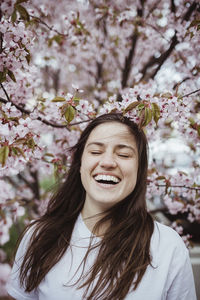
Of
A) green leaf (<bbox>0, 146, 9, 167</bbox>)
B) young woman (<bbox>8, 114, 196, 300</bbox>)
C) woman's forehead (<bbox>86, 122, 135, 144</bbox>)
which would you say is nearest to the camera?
green leaf (<bbox>0, 146, 9, 167</bbox>)

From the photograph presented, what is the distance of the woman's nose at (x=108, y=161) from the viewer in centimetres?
126

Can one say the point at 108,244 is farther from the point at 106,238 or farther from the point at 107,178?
the point at 107,178

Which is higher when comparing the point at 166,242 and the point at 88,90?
the point at 88,90

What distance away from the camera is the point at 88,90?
463cm

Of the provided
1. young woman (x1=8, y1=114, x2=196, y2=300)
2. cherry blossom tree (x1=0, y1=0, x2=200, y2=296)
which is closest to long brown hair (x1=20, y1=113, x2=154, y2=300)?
young woman (x1=8, y1=114, x2=196, y2=300)

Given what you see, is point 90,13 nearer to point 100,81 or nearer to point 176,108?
point 100,81

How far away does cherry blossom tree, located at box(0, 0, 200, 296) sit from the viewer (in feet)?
4.01

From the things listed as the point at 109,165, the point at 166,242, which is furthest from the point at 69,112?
the point at 166,242

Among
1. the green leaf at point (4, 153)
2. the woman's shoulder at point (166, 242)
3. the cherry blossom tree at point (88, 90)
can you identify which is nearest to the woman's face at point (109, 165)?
the cherry blossom tree at point (88, 90)

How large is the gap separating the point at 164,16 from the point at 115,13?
634 mm

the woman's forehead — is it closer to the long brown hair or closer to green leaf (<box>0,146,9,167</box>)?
the long brown hair

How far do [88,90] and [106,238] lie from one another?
370 cm

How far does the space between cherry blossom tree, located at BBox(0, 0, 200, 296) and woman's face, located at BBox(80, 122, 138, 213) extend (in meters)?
0.14

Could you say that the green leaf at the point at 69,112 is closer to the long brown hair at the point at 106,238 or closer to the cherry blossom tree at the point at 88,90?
the cherry blossom tree at the point at 88,90
